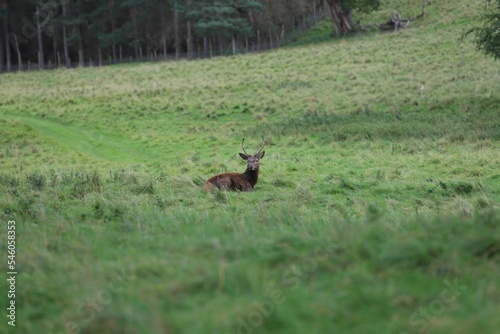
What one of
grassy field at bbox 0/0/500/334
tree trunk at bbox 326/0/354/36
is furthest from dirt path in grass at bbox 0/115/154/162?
tree trunk at bbox 326/0/354/36

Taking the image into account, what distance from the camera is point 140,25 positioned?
62.6 meters

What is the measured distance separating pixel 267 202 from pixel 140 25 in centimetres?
5479

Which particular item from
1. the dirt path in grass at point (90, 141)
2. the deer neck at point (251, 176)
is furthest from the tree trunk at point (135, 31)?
the deer neck at point (251, 176)

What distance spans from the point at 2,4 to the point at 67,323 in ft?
221

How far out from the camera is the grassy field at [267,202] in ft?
13.7

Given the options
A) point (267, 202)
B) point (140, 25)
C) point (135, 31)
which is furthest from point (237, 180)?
point (140, 25)

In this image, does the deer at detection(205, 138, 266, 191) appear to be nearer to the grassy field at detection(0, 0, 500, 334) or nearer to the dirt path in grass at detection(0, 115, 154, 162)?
the grassy field at detection(0, 0, 500, 334)

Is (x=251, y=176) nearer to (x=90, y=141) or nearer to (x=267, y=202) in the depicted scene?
(x=267, y=202)

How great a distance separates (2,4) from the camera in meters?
63.7

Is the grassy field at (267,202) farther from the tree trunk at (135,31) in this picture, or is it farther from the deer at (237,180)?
the tree trunk at (135,31)

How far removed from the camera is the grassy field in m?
4.17

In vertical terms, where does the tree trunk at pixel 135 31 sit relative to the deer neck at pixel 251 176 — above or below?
above

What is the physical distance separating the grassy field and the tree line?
2108 centimetres

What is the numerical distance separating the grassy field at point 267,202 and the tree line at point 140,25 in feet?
69.2
